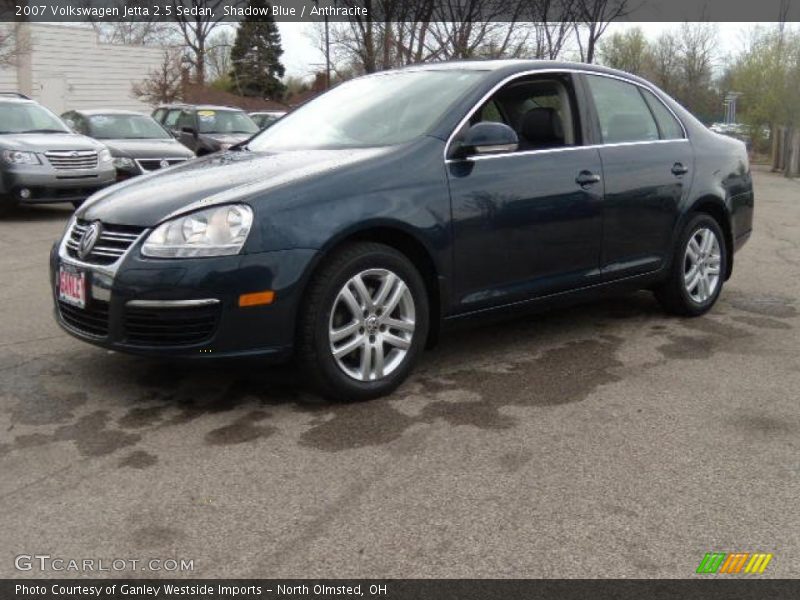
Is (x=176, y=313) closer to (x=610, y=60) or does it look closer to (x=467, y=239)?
(x=467, y=239)

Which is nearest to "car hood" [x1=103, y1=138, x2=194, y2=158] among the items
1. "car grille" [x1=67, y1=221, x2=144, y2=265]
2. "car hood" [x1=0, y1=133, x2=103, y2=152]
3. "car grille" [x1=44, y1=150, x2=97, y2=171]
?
"car hood" [x1=0, y1=133, x2=103, y2=152]

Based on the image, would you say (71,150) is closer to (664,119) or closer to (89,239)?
(89,239)

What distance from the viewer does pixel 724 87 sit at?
147 feet

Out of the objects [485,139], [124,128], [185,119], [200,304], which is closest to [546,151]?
[485,139]

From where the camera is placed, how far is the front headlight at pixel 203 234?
12.2ft

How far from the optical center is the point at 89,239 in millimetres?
4035

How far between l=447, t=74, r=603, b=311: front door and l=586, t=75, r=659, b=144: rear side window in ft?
0.75

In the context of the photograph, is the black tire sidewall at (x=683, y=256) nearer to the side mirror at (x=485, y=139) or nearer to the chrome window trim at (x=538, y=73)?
the chrome window trim at (x=538, y=73)

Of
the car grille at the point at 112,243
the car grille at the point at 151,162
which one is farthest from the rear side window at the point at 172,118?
the car grille at the point at 112,243

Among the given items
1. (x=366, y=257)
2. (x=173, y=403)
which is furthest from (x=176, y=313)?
(x=366, y=257)

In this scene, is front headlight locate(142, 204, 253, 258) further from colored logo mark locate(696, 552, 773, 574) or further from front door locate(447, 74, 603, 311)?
colored logo mark locate(696, 552, 773, 574)

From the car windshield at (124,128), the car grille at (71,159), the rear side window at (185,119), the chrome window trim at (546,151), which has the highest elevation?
the rear side window at (185,119)

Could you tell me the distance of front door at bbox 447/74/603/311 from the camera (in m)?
4.39

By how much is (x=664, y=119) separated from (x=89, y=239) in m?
3.67
